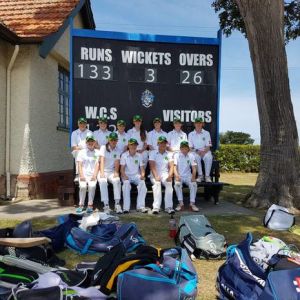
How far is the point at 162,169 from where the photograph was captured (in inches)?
344

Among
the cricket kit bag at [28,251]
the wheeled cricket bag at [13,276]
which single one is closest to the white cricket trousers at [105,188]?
the cricket kit bag at [28,251]

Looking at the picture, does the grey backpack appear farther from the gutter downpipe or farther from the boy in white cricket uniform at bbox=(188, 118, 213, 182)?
the gutter downpipe

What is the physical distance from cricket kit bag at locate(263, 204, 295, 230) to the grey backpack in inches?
63.3

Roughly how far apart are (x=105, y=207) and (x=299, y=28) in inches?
422

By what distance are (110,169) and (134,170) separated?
1.56 ft

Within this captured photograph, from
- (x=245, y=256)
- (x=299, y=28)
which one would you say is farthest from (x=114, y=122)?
(x=299, y=28)

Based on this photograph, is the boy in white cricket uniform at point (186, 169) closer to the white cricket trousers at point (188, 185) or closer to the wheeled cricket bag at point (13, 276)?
the white cricket trousers at point (188, 185)

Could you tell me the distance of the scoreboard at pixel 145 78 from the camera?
370 inches

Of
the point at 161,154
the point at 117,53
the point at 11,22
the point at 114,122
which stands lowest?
the point at 161,154

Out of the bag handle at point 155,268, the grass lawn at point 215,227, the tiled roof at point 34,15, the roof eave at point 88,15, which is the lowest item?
the grass lawn at point 215,227

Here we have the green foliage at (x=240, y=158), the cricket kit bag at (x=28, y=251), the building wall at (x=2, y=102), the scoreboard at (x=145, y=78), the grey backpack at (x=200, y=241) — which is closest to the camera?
the cricket kit bag at (x=28, y=251)

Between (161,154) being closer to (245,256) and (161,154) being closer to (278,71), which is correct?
(278,71)

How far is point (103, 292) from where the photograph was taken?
364 cm

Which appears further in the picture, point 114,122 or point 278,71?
point 114,122
